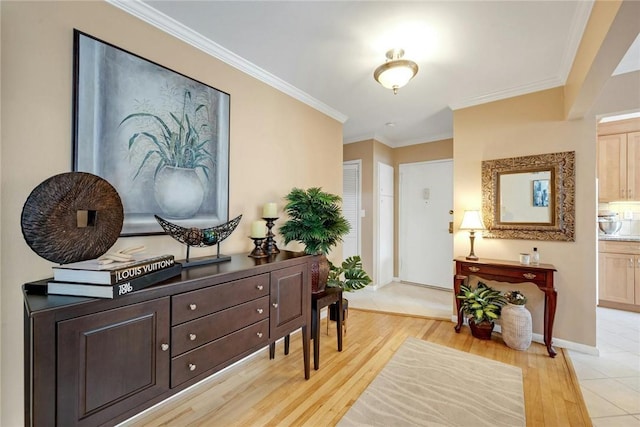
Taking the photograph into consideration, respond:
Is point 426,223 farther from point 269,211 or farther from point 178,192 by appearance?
point 178,192

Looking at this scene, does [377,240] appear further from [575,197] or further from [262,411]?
[262,411]

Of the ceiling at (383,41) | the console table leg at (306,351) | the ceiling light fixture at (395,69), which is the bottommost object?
the console table leg at (306,351)

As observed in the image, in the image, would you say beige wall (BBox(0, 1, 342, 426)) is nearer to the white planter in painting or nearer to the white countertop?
the white planter in painting

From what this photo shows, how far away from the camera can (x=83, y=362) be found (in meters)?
0.94

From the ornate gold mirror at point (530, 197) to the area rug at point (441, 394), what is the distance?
1.30 metres

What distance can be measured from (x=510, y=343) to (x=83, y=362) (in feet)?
9.96

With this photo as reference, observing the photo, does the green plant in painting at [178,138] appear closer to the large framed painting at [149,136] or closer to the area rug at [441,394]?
the large framed painting at [149,136]

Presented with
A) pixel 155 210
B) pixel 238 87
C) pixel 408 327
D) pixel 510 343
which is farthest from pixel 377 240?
pixel 155 210

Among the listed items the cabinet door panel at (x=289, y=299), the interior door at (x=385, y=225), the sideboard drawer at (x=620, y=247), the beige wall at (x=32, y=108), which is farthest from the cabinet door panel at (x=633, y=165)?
the beige wall at (x=32, y=108)

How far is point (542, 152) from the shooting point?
2613 millimetres

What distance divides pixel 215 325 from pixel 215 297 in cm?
15

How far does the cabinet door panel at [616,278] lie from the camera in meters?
3.38

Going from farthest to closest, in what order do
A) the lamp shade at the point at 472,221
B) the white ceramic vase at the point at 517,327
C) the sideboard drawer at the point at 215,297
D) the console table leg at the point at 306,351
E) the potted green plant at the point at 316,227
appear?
the lamp shade at the point at 472,221, the white ceramic vase at the point at 517,327, the potted green plant at the point at 316,227, the console table leg at the point at 306,351, the sideboard drawer at the point at 215,297

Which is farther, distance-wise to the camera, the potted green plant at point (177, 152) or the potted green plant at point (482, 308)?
the potted green plant at point (482, 308)
